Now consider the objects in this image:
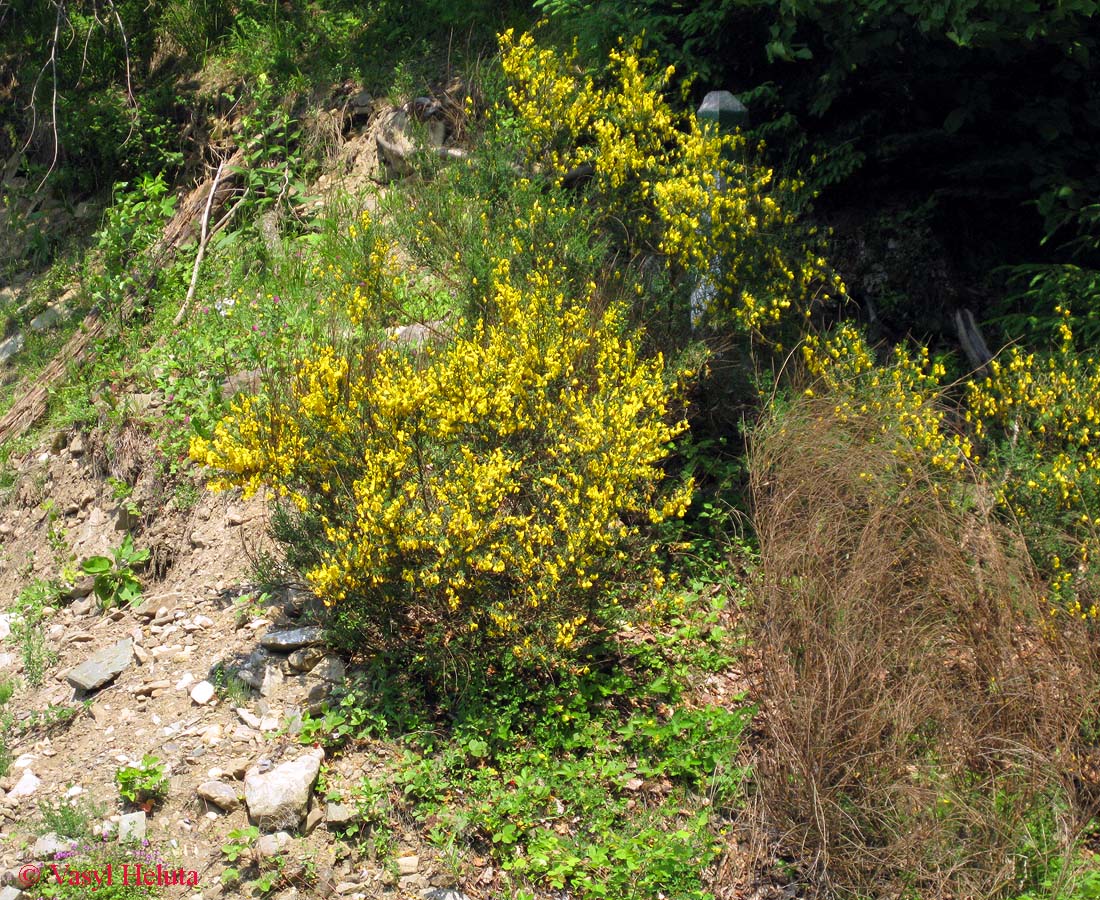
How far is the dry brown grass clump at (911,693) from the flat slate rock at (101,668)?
2.67 metres

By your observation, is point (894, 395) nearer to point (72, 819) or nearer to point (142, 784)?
point (142, 784)

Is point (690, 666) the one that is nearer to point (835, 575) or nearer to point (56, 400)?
point (835, 575)

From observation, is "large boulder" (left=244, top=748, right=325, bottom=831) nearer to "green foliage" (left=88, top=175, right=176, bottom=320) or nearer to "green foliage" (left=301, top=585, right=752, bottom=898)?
"green foliage" (left=301, top=585, right=752, bottom=898)

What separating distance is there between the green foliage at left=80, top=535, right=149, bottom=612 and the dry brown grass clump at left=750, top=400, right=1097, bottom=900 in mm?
3044

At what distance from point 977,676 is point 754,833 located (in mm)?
977

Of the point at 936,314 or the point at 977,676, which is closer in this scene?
the point at 977,676

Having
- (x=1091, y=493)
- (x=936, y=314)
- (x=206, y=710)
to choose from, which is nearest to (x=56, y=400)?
(x=206, y=710)

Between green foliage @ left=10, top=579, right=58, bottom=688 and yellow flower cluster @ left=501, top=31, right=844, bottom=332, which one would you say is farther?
yellow flower cluster @ left=501, top=31, right=844, bottom=332

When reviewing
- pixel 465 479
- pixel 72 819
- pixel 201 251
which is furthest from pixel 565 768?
pixel 201 251

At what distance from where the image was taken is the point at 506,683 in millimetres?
3908

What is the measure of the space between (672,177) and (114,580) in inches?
137

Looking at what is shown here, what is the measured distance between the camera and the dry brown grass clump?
329 centimetres

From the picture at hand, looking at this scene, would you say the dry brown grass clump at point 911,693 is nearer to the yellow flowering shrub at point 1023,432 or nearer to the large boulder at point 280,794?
the yellow flowering shrub at point 1023,432

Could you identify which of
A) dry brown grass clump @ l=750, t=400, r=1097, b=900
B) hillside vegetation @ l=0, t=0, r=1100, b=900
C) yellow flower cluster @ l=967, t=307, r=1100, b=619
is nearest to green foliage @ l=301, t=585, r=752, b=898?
hillside vegetation @ l=0, t=0, r=1100, b=900
